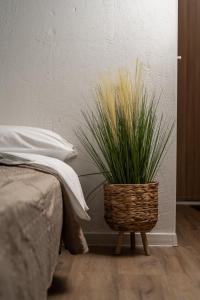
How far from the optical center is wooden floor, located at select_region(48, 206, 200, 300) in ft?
5.77

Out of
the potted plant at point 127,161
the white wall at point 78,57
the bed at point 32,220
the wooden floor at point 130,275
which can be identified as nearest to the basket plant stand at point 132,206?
the potted plant at point 127,161

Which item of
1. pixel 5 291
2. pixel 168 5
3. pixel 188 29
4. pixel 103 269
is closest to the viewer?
pixel 5 291

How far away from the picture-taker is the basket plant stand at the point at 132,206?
2336 millimetres

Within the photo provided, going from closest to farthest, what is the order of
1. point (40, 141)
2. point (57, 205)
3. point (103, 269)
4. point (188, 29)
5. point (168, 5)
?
point (57, 205) < point (103, 269) < point (40, 141) < point (168, 5) < point (188, 29)

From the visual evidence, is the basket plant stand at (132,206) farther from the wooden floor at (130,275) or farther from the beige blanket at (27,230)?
the beige blanket at (27,230)

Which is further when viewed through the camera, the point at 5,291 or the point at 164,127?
the point at 164,127

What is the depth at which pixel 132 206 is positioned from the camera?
233 centimetres

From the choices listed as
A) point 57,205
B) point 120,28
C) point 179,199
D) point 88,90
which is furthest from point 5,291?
point 179,199

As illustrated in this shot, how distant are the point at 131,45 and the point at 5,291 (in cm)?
213

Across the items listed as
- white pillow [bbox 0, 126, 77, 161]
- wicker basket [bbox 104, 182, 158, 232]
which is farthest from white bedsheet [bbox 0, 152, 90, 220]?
wicker basket [bbox 104, 182, 158, 232]

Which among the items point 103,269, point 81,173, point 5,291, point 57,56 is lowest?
point 103,269

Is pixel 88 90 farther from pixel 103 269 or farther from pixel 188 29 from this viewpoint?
pixel 188 29

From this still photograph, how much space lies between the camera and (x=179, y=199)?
440 centimetres

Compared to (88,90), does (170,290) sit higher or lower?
lower
